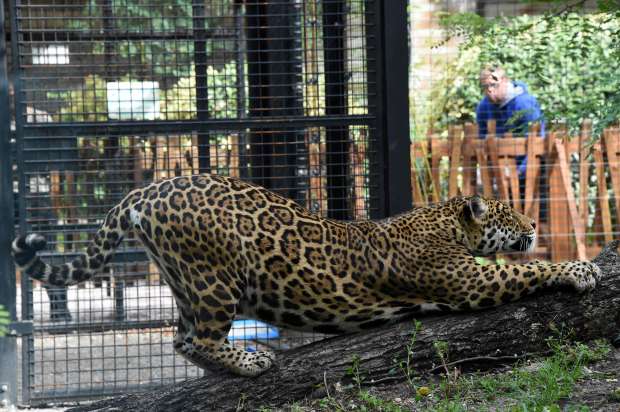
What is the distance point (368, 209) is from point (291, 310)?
2203mm

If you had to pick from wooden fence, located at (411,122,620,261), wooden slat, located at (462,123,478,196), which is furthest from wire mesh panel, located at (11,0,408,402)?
wooden slat, located at (462,123,478,196)

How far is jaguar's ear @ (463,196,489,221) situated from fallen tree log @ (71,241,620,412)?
0.65m

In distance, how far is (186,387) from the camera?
19.3 feet

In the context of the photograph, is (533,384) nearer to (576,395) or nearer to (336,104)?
(576,395)

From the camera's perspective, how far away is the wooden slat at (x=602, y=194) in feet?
40.5

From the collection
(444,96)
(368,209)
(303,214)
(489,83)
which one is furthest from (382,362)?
(444,96)

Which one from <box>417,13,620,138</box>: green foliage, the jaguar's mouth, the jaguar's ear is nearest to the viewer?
the jaguar's ear

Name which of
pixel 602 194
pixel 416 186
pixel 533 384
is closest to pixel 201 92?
pixel 533 384

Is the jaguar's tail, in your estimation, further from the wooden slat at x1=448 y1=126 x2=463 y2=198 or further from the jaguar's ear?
the wooden slat at x1=448 y1=126 x2=463 y2=198

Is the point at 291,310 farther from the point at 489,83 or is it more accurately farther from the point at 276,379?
the point at 489,83

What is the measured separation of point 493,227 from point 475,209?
18cm

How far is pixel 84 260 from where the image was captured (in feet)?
19.3

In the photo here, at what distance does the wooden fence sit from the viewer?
12.2 metres

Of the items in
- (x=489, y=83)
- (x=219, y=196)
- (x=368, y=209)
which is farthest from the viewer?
(x=489, y=83)
